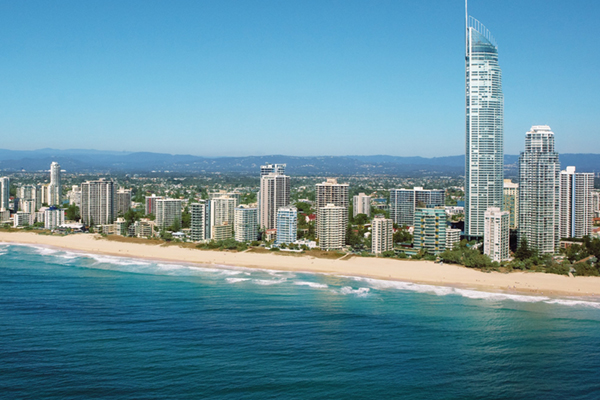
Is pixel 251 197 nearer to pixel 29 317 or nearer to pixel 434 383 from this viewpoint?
pixel 29 317

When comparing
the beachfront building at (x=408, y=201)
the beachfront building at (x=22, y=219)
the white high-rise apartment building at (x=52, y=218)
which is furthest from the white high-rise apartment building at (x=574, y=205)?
the beachfront building at (x=22, y=219)

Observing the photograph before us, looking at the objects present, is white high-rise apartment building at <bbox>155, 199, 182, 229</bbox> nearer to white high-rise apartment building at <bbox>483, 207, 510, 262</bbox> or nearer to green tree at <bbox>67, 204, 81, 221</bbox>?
green tree at <bbox>67, 204, 81, 221</bbox>

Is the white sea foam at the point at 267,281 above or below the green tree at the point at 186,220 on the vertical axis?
below

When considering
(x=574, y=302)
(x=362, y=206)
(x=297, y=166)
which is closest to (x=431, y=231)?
(x=574, y=302)

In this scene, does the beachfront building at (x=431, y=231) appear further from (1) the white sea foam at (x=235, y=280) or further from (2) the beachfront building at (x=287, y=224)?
(1) the white sea foam at (x=235, y=280)

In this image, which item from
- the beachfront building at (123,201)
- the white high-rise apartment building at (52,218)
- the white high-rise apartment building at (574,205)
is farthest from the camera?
the beachfront building at (123,201)

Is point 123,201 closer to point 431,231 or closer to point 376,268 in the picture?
point 431,231
